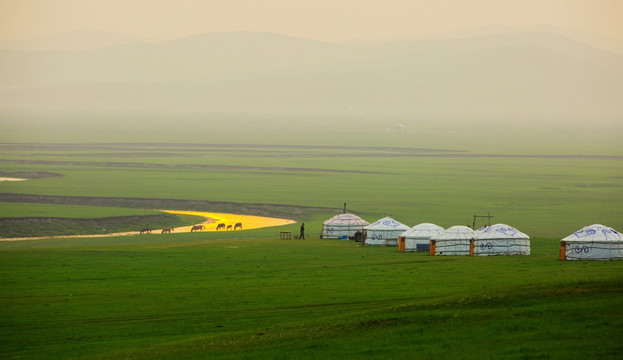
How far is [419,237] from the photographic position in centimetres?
5647

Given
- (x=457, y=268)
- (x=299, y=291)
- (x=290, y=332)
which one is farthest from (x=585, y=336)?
(x=457, y=268)

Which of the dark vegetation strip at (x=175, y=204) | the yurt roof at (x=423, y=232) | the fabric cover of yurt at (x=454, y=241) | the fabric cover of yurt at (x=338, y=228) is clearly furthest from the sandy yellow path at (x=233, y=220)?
the fabric cover of yurt at (x=454, y=241)

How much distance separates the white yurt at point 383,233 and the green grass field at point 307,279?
8.25ft

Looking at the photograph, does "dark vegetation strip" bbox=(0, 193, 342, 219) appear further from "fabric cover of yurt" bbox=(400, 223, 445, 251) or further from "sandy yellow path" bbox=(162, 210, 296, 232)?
"fabric cover of yurt" bbox=(400, 223, 445, 251)

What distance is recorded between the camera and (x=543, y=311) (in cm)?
2534

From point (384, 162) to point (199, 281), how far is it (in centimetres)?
10219

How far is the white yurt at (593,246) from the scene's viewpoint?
160ft

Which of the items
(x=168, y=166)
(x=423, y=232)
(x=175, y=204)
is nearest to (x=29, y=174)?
(x=168, y=166)

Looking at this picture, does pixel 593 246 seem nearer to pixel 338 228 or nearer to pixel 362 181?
pixel 338 228

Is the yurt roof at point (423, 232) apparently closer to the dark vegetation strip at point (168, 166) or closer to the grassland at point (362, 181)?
the grassland at point (362, 181)

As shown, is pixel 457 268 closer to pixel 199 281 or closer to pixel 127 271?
pixel 199 281

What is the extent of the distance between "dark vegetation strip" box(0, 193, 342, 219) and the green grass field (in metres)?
0.50

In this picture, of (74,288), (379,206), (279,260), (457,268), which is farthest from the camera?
(379,206)

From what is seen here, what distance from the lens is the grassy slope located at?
23.4 meters
